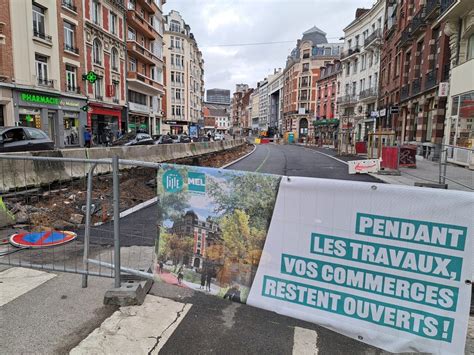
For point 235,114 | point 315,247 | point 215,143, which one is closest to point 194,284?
point 315,247

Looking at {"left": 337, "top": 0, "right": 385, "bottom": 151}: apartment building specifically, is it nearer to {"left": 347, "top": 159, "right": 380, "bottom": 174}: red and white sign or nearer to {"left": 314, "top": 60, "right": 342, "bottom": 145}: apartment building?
{"left": 314, "top": 60, "right": 342, "bottom": 145}: apartment building

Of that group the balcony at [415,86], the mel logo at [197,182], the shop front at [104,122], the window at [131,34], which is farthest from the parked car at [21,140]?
the window at [131,34]

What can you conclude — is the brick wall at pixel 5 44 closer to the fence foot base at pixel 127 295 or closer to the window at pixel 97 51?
the window at pixel 97 51

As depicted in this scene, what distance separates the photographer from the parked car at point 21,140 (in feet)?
36.4

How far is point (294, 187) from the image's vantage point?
8.71 ft

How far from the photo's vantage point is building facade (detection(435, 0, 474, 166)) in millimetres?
16438

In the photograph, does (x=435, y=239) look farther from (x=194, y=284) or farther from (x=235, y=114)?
(x=235, y=114)

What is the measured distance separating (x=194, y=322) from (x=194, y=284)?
35cm

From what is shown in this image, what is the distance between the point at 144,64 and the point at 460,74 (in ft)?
119

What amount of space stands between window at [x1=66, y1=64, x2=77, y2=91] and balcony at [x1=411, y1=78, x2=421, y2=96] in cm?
2800

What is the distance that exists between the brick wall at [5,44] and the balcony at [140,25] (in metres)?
16.9

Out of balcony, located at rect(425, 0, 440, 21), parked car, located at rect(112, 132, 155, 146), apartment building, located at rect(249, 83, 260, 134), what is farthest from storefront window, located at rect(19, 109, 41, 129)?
apartment building, located at rect(249, 83, 260, 134)

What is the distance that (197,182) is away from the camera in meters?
3.09

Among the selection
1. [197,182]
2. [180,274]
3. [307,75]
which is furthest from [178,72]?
[180,274]
